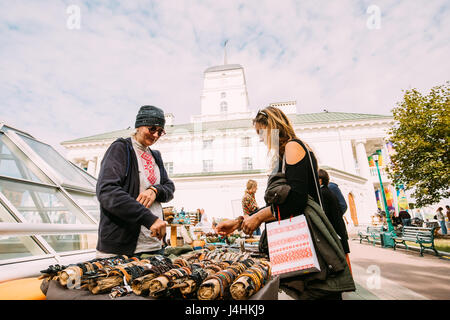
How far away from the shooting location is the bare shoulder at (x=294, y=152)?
1423 mm

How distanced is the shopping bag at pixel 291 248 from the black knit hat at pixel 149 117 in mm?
1309

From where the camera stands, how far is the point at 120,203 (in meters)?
1.45

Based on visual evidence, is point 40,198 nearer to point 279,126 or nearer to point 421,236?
point 279,126

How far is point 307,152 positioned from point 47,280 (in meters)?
1.76

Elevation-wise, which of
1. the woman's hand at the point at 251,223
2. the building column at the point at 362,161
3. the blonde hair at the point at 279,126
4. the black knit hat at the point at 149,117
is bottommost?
the woman's hand at the point at 251,223

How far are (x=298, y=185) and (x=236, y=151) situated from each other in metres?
26.8

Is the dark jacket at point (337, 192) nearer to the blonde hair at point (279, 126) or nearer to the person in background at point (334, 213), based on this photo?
the person in background at point (334, 213)

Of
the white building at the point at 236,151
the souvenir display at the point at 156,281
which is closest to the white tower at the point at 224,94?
the white building at the point at 236,151

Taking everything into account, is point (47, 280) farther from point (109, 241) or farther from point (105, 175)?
point (105, 175)

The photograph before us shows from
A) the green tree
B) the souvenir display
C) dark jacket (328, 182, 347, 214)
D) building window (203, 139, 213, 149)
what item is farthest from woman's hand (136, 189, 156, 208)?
building window (203, 139, 213, 149)

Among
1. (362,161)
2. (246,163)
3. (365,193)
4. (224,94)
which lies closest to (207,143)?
(246,163)

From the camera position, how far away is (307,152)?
146 cm
